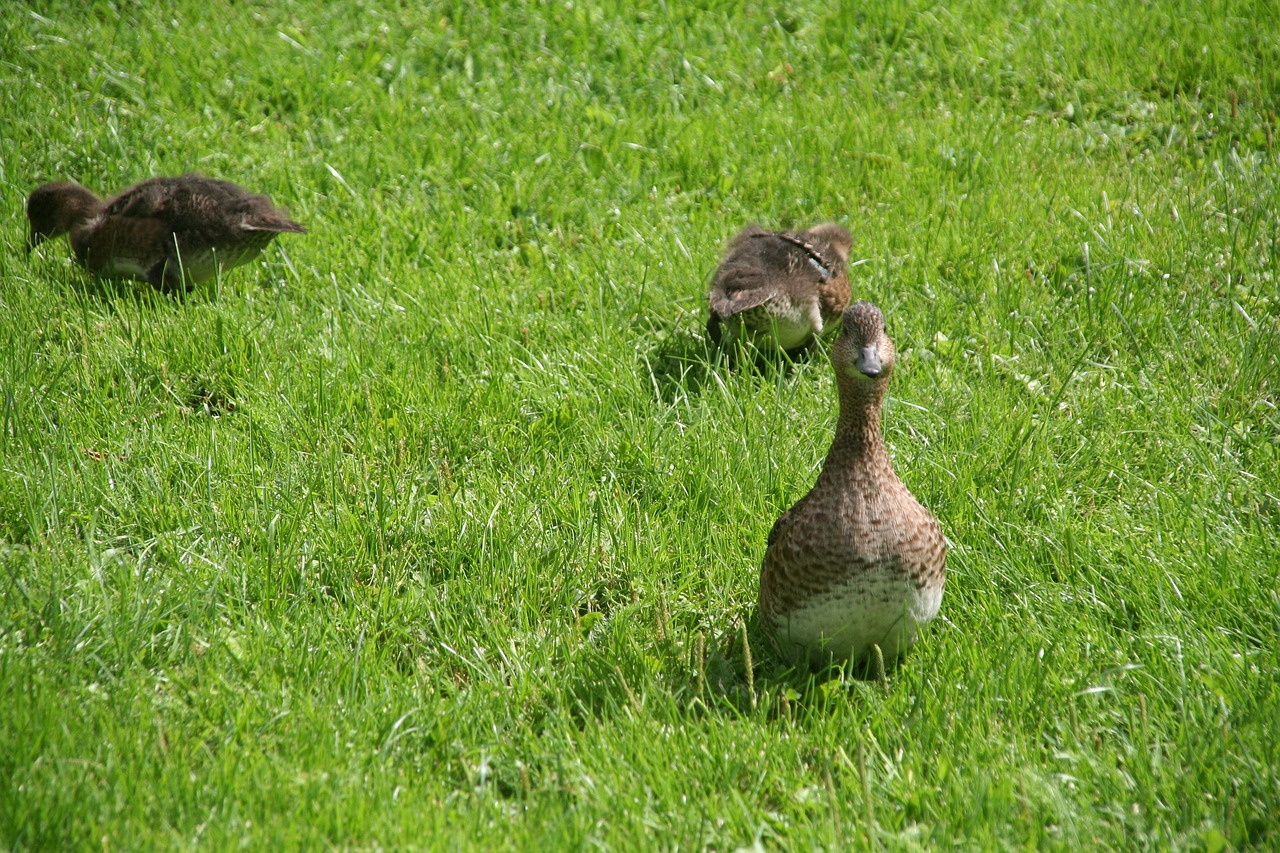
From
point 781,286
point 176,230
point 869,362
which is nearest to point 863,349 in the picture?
point 869,362

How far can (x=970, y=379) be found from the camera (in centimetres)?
493

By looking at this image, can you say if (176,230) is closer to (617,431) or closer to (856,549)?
(617,431)

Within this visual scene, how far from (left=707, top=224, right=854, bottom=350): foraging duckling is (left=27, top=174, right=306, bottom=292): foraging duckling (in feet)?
7.29

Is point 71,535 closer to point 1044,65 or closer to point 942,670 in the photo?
point 942,670

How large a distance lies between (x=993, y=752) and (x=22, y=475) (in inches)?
138

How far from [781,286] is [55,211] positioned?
384 centimetres

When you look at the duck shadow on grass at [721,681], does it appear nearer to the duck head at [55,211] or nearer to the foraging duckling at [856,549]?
the foraging duckling at [856,549]

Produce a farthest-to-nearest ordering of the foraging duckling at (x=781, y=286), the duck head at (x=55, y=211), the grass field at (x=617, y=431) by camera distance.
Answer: the duck head at (x=55, y=211) < the foraging duckling at (x=781, y=286) < the grass field at (x=617, y=431)

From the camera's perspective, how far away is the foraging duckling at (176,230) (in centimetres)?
537

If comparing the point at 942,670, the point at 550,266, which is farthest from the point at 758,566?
the point at 550,266

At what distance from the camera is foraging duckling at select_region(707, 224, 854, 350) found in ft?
16.1

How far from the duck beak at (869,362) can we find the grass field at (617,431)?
0.94 meters

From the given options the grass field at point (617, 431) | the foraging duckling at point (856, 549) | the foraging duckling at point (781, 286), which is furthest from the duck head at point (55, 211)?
the foraging duckling at point (856, 549)

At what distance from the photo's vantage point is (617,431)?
181 inches
